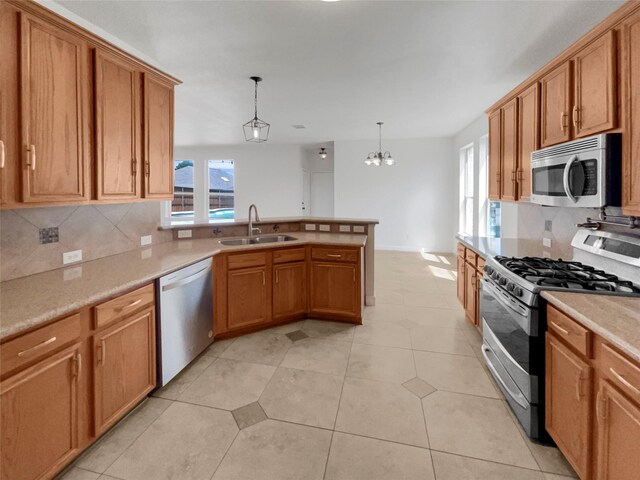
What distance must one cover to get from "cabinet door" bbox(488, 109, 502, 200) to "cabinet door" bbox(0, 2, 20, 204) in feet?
12.1

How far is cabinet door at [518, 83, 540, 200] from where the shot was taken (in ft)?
8.32

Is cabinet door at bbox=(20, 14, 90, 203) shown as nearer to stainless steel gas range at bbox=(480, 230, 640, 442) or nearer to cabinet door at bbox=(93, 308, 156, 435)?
cabinet door at bbox=(93, 308, 156, 435)

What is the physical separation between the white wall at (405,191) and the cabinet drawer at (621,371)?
641cm

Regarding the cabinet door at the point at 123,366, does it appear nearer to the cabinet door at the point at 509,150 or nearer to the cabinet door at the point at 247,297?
the cabinet door at the point at 247,297

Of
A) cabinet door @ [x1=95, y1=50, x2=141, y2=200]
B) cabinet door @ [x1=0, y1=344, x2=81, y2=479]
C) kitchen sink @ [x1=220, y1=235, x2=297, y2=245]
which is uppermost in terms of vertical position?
cabinet door @ [x1=95, y1=50, x2=141, y2=200]

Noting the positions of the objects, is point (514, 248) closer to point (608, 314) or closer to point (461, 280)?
point (461, 280)

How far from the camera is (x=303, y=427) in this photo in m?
1.89

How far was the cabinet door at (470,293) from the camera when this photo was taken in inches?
122

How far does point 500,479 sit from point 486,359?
105 cm

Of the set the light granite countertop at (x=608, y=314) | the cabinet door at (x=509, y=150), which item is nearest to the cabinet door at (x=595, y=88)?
the cabinet door at (x=509, y=150)

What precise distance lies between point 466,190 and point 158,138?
242 inches

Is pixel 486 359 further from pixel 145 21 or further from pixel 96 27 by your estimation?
pixel 96 27

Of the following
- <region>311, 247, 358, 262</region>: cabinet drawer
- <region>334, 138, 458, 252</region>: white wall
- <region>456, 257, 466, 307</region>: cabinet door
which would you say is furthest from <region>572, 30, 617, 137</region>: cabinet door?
<region>334, 138, 458, 252</region>: white wall

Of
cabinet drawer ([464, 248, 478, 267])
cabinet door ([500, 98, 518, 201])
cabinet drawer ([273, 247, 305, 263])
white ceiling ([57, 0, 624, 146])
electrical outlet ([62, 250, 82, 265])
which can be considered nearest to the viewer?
electrical outlet ([62, 250, 82, 265])
